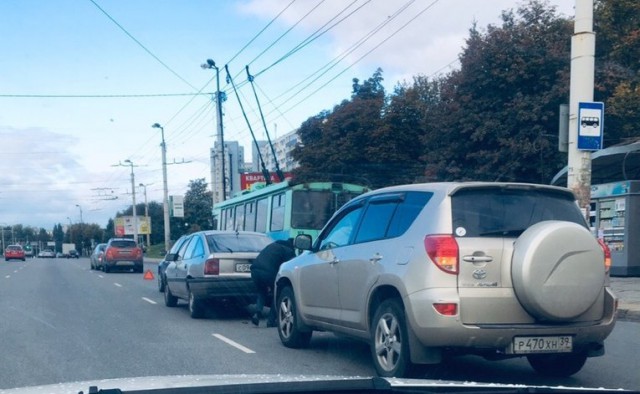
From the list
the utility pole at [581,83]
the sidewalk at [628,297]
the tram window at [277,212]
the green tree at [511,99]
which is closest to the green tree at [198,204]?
the green tree at [511,99]

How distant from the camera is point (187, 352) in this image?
32.6 feet

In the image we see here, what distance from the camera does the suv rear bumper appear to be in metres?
6.71

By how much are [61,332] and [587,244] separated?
831 centimetres

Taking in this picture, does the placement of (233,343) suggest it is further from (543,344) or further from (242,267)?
(543,344)

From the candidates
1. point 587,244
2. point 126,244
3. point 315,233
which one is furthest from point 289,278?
point 126,244

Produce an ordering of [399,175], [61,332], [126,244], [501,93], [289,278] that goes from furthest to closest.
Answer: [126,244]
[399,175]
[501,93]
[61,332]
[289,278]

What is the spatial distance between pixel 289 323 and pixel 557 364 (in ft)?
11.2

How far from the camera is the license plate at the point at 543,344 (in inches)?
267

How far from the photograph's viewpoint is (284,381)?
151 inches

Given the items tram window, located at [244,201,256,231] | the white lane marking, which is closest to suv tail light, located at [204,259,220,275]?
the white lane marking

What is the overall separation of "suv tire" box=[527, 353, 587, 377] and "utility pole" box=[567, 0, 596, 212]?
6.38 metres

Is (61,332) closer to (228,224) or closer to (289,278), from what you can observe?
(289,278)

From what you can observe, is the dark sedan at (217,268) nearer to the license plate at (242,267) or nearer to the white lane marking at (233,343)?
the license plate at (242,267)

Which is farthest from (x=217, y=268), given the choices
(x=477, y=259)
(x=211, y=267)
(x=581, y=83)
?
(x=477, y=259)
